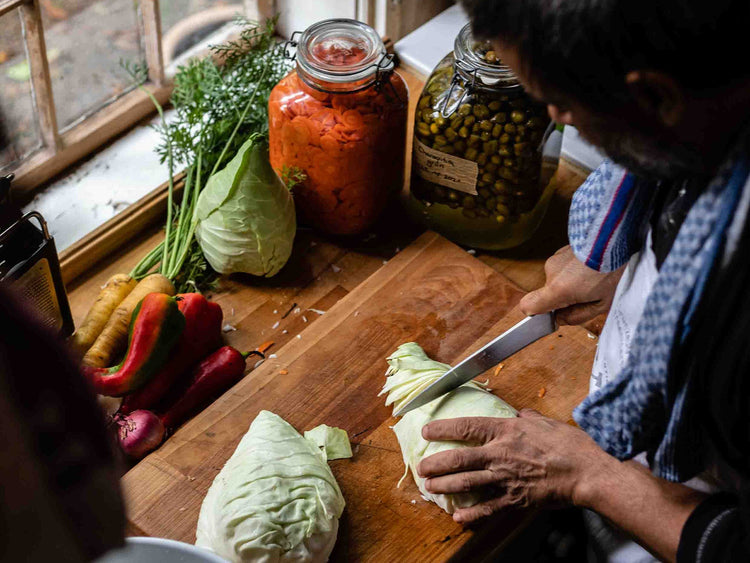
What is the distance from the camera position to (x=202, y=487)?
Answer: 1.13 m

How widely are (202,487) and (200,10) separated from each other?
101 centimetres

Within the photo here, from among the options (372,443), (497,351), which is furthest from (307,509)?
(497,351)

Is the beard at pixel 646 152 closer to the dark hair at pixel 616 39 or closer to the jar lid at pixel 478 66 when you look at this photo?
the dark hair at pixel 616 39

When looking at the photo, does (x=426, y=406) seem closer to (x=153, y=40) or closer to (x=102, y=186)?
(x=102, y=186)

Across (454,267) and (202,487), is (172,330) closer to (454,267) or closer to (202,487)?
(202,487)

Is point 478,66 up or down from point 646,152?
down

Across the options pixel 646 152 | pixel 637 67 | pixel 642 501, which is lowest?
pixel 642 501

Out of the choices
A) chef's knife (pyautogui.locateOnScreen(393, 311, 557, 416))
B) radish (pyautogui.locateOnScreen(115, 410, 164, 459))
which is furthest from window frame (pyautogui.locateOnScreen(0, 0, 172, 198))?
chef's knife (pyautogui.locateOnScreen(393, 311, 557, 416))

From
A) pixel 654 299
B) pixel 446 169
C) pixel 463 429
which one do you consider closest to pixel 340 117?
pixel 446 169

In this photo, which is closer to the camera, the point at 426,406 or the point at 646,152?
the point at 646,152

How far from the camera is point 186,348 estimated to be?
1277 millimetres

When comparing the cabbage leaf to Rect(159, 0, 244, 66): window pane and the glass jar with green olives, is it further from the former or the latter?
Rect(159, 0, 244, 66): window pane

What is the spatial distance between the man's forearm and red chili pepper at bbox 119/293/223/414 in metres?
0.60

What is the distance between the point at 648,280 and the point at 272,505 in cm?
53
